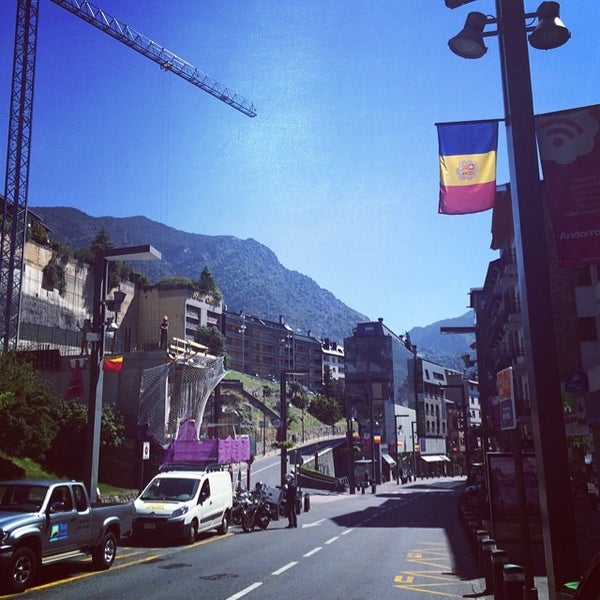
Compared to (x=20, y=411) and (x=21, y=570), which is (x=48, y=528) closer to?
(x=21, y=570)

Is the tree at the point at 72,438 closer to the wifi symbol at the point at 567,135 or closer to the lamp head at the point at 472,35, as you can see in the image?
the lamp head at the point at 472,35

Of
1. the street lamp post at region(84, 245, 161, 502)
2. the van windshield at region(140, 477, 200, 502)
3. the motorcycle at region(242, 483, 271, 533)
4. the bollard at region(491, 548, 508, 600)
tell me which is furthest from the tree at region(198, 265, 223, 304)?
the bollard at region(491, 548, 508, 600)

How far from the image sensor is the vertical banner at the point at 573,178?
6.81 metres

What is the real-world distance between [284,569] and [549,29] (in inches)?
449

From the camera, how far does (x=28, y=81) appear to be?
233 feet

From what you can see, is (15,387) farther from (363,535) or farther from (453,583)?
(453,583)

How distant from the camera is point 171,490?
751 inches

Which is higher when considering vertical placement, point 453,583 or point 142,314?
point 142,314

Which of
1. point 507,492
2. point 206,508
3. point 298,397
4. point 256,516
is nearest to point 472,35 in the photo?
point 507,492

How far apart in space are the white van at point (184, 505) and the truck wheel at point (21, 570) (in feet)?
22.2

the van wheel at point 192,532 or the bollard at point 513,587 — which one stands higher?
the bollard at point 513,587

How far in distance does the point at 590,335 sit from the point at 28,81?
6628 cm

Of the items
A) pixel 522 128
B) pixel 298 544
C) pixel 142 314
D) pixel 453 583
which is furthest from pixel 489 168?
pixel 142 314

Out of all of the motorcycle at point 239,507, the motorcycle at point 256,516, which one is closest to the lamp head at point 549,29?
the motorcycle at point 256,516
